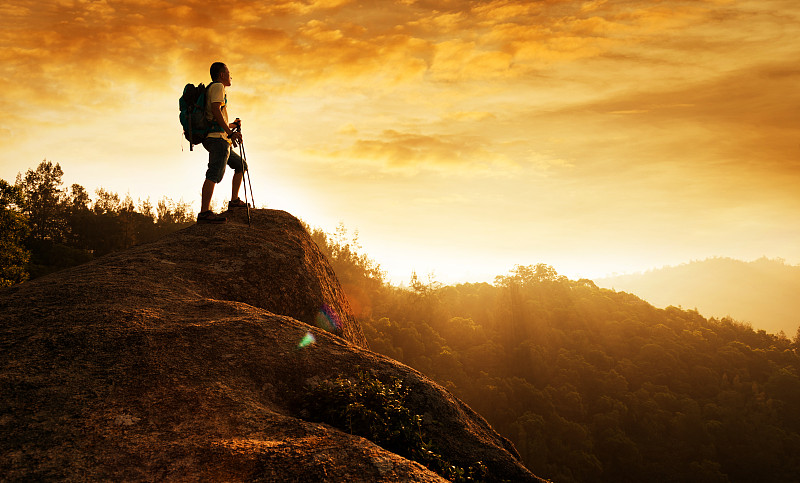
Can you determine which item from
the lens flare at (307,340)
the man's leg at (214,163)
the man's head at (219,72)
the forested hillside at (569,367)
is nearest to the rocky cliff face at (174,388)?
the lens flare at (307,340)

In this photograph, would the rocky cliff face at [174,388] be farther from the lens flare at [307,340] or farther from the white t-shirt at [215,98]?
the white t-shirt at [215,98]

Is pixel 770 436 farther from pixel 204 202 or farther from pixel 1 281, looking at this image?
pixel 1 281

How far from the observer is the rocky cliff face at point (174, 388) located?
3314 millimetres

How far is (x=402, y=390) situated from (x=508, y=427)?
125 ft

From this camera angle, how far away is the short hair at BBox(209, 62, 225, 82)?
902cm

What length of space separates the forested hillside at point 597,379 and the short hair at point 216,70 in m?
29.7

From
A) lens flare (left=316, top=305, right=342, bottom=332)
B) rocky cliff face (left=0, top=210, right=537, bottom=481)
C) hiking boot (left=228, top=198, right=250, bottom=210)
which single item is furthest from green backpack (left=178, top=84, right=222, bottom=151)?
Result: lens flare (left=316, top=305, right=342, bottom=332)

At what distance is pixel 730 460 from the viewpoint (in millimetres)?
44062

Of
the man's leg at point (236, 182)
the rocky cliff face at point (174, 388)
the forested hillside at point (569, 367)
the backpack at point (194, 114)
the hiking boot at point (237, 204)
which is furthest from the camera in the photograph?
the forested hillside at point (569, 367)

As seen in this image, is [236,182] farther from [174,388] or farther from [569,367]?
[569,367]

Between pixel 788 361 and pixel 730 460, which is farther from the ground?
pixel 788 361

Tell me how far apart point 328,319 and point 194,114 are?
5.02 metres

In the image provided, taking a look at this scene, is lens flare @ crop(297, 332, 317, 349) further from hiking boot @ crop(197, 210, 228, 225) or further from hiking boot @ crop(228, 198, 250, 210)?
hiking boot @ crop(228, 198, 250, 210)

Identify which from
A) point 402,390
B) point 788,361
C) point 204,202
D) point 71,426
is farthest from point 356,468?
point 788,361
